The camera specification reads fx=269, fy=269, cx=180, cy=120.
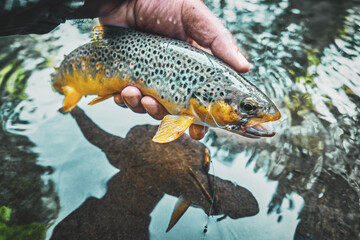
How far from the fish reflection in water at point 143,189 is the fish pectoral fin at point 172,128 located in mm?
535

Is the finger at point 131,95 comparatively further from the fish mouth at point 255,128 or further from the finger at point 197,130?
the fish mouth at point 255,128

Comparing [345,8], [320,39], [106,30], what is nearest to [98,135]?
[106,30]

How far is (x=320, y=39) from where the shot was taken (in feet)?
13.5

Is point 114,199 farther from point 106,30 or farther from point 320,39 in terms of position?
point 320,39

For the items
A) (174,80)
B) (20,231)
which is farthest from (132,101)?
(20,231)

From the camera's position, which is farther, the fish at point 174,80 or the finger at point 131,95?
the finger at point 131,95

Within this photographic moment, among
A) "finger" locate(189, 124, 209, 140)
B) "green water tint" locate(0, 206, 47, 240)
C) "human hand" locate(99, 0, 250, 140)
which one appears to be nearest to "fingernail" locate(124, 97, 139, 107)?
"human hand" locate(99, 0, 250, 140)

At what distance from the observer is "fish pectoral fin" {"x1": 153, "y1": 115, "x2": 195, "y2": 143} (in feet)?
6.48

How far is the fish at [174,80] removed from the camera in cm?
196

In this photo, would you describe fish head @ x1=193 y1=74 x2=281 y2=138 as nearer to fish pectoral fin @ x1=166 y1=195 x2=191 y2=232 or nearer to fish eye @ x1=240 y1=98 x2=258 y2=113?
fish eye @ x1=240 y1=98 x2=258 y2=113

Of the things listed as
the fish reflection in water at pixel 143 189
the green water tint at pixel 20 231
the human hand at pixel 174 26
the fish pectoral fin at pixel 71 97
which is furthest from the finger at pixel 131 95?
the green water tint at pixel 20 231

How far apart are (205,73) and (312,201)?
53.6 inches

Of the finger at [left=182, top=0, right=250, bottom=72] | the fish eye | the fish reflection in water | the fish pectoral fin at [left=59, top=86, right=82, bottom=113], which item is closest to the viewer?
the fish eye

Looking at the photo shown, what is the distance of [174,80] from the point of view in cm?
214
